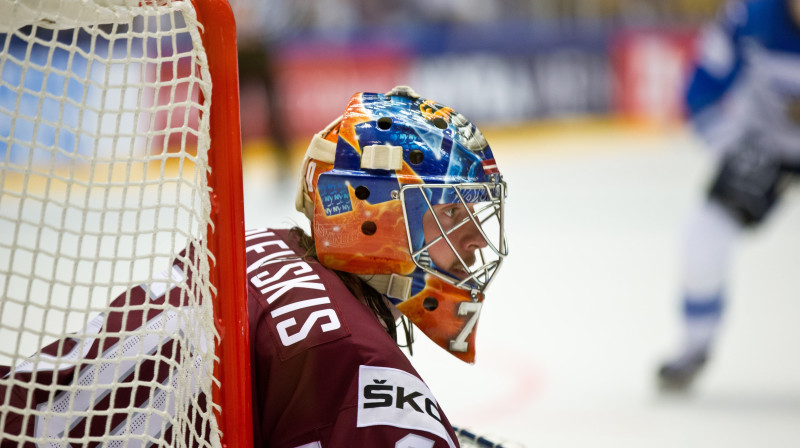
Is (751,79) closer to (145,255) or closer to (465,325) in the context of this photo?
(465,325)

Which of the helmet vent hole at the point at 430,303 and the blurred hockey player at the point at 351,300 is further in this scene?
the helmet vent hole at the point at 430,303

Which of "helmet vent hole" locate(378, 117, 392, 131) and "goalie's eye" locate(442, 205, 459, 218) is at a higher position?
"helmet vent hole" locate(378, 117, 392, 131)

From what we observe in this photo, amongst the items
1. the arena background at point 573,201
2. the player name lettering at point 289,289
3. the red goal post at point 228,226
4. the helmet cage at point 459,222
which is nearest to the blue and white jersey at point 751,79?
the arena background at point 573,201

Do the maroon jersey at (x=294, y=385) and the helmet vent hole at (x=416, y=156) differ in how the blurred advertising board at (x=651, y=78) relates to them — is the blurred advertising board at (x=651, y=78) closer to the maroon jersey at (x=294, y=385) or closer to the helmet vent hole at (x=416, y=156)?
the helmet vent hole at (x=416, y=156)

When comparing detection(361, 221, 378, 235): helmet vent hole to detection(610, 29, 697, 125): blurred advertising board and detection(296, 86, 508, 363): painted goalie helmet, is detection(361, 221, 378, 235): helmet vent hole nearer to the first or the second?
detection(296, 86, 508, 363): painted goalie helmet

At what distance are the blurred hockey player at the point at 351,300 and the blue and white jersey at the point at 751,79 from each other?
7.30ft

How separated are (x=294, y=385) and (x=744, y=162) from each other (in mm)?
2536

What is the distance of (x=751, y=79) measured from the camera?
3.29 m

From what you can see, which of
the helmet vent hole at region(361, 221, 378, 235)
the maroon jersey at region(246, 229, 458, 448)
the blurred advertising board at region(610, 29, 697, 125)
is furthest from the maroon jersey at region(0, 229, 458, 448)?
the blurred advertising board at region(610, 29, 697, 125)

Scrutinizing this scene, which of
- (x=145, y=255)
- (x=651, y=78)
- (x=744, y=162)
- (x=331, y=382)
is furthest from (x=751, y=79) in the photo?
(x=651, y=78)

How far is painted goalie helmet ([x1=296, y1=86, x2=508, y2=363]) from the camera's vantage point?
4.32ft

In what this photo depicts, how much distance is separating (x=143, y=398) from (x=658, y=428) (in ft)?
6.80

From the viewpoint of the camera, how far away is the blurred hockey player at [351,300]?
112cm

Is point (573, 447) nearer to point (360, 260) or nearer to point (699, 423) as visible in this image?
point (699, 423)
